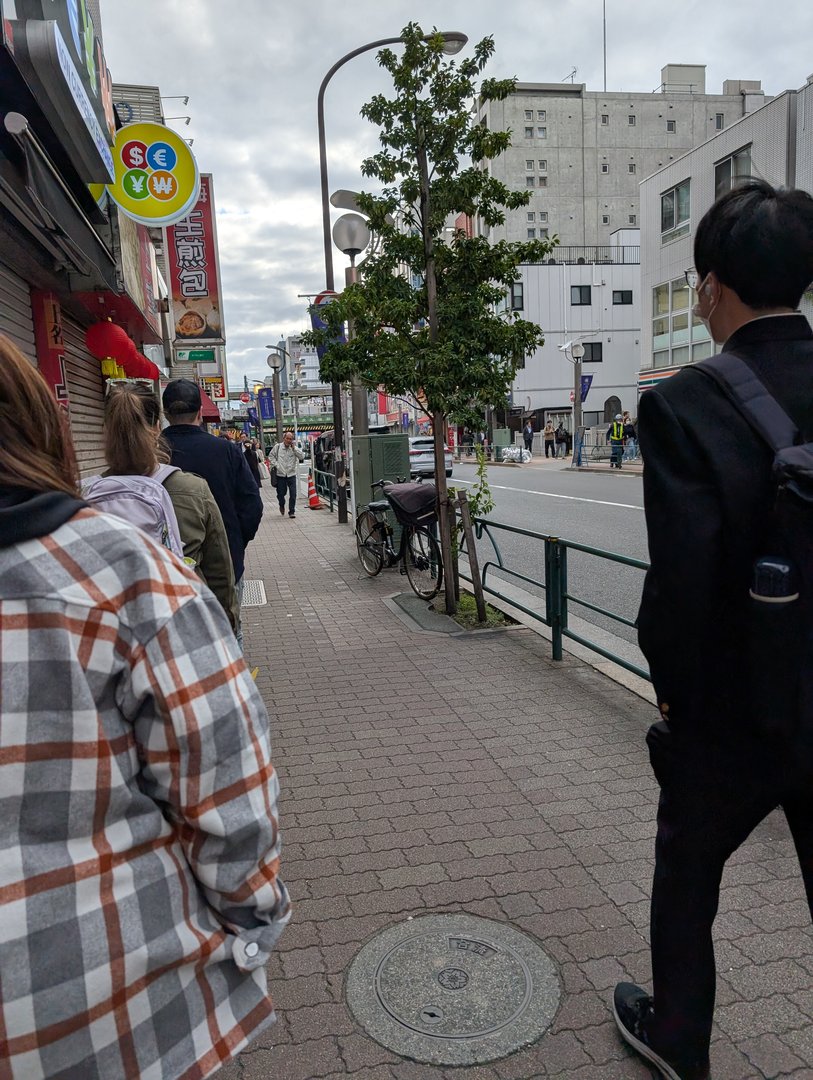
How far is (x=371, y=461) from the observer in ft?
38.3

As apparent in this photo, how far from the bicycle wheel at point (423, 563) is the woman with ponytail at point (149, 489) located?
4241mm

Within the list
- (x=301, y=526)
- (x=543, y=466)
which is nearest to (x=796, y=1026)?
(x=301, y=526)

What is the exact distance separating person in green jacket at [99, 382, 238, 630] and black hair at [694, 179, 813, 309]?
7.47 ft

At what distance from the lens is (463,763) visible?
13.9ft

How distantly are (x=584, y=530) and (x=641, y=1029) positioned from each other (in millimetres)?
11077

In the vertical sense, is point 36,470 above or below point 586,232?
below

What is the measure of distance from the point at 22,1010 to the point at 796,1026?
2253mm

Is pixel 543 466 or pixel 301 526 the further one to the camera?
pixel 543 466

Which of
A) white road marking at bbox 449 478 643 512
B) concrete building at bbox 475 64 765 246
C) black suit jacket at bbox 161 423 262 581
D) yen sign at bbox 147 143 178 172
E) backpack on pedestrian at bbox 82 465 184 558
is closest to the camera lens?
backpack on pedestrian at bbox 82 465 184 558

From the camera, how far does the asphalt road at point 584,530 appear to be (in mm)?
8312

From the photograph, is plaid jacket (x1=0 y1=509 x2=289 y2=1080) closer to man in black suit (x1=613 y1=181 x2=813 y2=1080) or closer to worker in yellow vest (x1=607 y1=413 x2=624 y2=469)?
man in black suit (x1=613 y1=181 x2=813 y2=1080)

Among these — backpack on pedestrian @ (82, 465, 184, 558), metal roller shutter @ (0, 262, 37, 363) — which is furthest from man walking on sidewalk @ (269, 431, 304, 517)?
backpack on pedestrian @ (82, 465, 184, 558)

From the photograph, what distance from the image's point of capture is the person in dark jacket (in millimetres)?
4406

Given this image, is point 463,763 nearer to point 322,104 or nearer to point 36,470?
point 36,470
